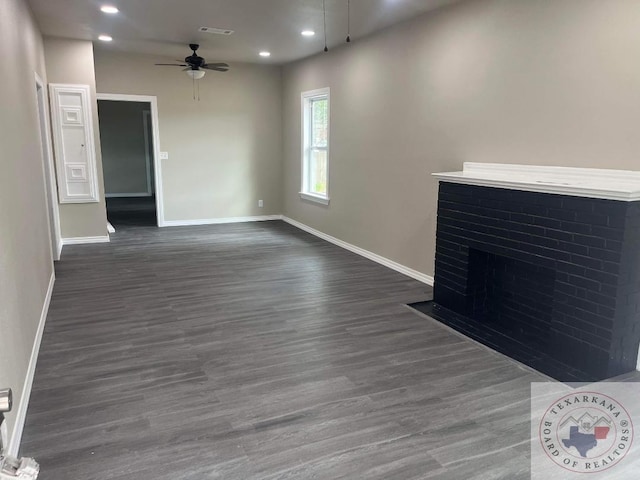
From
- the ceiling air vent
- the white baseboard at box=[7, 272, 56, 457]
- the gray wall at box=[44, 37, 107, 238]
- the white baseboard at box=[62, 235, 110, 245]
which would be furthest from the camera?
the white baseboard at box=[62, 235, 110, 245]

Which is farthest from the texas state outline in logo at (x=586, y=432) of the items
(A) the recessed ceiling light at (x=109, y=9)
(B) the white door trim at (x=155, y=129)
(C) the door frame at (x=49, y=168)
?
(B) the white door trim at (x=155, y=129)

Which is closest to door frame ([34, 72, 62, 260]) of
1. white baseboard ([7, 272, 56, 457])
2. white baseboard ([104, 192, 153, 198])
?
white baseboard ([7, 272, 56, 457])

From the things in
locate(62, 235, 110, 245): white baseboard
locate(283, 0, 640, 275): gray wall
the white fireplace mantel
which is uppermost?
locate(283, 0, 640, 275): gray wall

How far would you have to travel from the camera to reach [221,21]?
195 inches

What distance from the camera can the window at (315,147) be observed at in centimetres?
699

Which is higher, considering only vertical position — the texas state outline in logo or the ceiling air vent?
the ceiling air vent

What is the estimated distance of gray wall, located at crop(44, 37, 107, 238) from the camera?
5957 millimetres

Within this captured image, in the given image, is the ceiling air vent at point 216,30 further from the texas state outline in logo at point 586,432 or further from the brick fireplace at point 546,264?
the texas state outline in logo at point 586,432

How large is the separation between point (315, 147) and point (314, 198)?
80cm

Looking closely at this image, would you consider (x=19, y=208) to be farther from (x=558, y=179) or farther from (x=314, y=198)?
(x=314, y=198)

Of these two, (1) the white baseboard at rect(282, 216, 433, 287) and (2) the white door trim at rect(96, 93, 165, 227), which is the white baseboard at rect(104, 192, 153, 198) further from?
(1) the white baseboard at rect(282, 216, 433, 287)

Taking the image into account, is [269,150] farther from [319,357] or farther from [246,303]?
[319,357]

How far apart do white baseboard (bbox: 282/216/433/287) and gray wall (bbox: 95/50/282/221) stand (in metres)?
1.13

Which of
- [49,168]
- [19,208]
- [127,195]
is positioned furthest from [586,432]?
[127,195]
